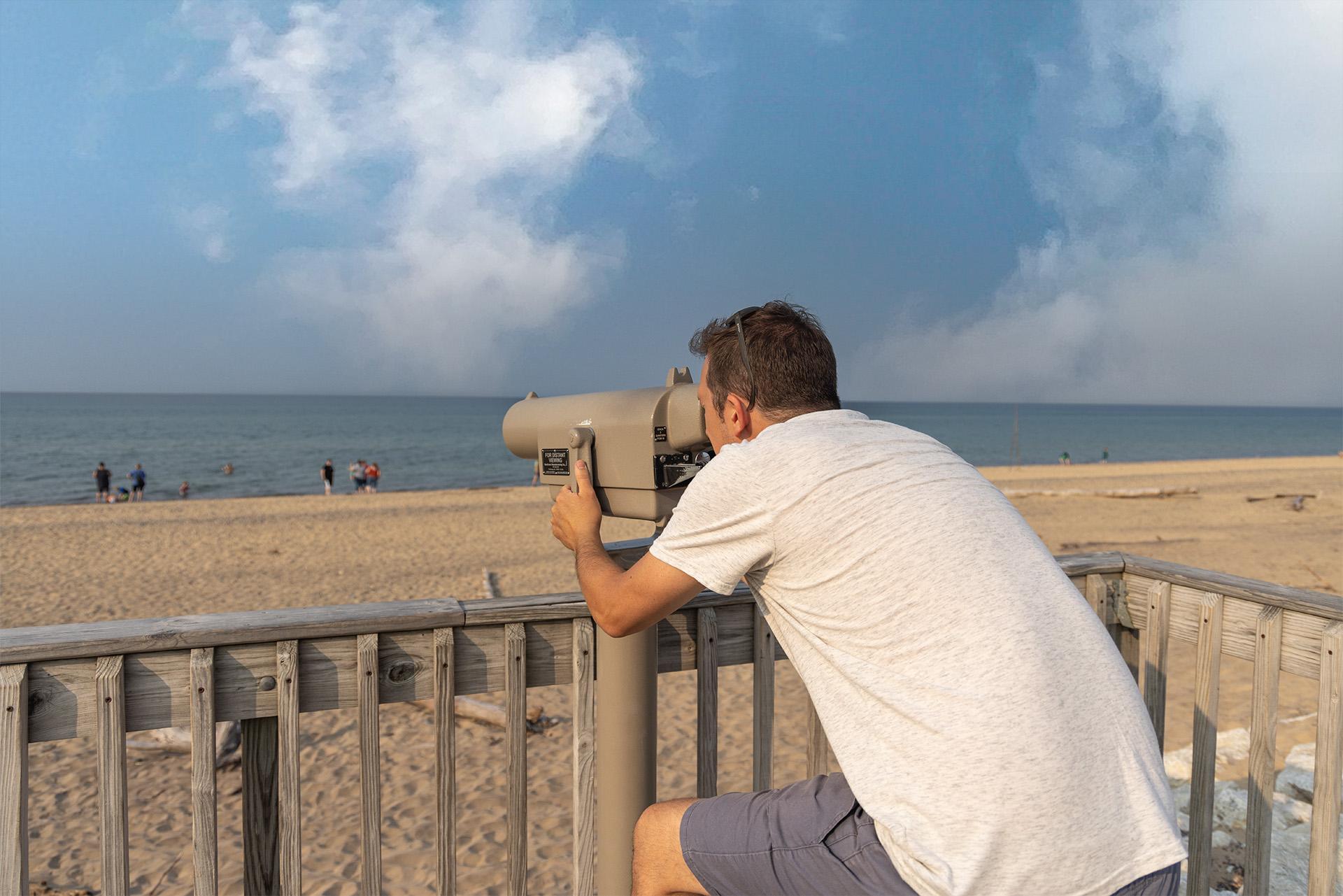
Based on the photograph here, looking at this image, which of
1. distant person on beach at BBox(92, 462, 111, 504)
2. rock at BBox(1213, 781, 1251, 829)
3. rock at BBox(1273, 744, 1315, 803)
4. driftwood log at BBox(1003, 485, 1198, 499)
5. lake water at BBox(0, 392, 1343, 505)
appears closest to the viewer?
rock at BBox(1213, 781, 1251, 829)

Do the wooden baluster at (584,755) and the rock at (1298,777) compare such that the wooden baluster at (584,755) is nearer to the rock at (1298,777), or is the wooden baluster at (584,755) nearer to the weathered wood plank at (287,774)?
the weathered wood plank at (287,774)

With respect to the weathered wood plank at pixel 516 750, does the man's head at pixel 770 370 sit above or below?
above

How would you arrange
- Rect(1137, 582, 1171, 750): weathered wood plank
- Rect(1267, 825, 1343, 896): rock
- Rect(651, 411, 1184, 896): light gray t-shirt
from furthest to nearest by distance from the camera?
Rect(1267, 825, 1343, 896): rock < Rect(1137, 582, 1171, 750): weathered wood plank < Rect(651, 411, 1184, 896): light gray t-shirt

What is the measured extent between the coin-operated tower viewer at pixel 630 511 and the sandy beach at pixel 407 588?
90.7 inches

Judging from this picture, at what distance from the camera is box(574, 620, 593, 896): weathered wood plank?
6.52 ft

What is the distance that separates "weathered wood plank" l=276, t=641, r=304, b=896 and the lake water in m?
13.4

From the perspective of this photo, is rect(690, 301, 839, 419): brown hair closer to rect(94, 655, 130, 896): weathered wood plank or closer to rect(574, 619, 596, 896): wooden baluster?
rect(574, 619, 596, 896): wooden baluster

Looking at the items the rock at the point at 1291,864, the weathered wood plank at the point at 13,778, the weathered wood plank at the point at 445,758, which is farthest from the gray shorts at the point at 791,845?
the rock at the point at 1291,864

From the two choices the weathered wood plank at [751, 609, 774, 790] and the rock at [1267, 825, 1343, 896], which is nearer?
the weathered wood plank at [751, 609, 774, 790]

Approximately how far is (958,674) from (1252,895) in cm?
158

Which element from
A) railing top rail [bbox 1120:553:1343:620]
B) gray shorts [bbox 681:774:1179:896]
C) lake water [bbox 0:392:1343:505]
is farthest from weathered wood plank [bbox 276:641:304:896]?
lake water [bbox 0:392:1343:505]

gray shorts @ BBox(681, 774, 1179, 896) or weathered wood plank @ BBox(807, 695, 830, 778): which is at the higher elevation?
gray shorts @ BBox(681, 774, 1179, 896)

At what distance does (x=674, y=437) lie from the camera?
1878 millimetres

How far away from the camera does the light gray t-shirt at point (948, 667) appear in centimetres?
125
